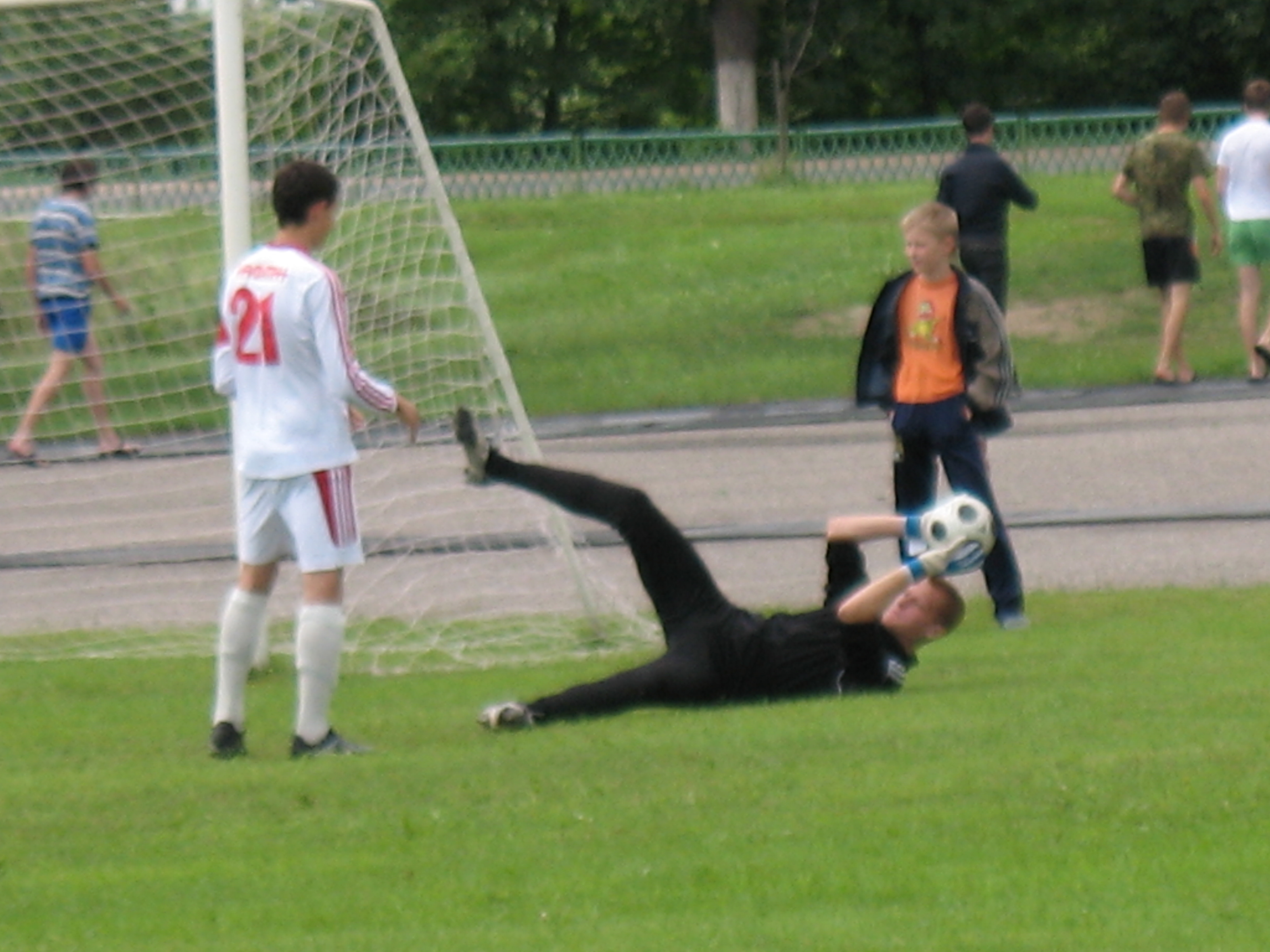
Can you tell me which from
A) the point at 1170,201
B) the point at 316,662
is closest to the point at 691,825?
the point at 316,662

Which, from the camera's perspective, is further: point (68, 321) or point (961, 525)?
point (68, 321)

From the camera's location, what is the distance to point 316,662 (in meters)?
7.39

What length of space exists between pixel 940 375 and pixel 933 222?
1.97ft

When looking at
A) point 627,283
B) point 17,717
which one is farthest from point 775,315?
point 17,717

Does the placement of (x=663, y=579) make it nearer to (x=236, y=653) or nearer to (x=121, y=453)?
(x=236, y=653)

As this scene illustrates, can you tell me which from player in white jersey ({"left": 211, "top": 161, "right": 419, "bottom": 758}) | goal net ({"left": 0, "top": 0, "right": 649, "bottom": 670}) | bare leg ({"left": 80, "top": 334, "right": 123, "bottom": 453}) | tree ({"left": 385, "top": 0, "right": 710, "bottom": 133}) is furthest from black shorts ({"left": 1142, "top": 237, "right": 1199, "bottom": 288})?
tree ({"left": 385, "top": 0, "right": 710, "bottom": 133})

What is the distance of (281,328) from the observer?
7324mm

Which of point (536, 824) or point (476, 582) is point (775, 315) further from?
point (536, 824)

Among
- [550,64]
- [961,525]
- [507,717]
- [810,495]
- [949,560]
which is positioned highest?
[550,64]

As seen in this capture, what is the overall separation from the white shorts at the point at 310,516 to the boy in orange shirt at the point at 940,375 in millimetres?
2940

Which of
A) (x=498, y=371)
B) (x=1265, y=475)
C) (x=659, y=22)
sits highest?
(x=659, y=22)

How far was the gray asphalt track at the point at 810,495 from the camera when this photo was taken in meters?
11.3

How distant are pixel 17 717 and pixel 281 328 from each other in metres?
2.14

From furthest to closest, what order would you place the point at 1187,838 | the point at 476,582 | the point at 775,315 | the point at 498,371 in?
the point at 775,315, the point at 476,582, the point at 498,371, the point at 1187,838
